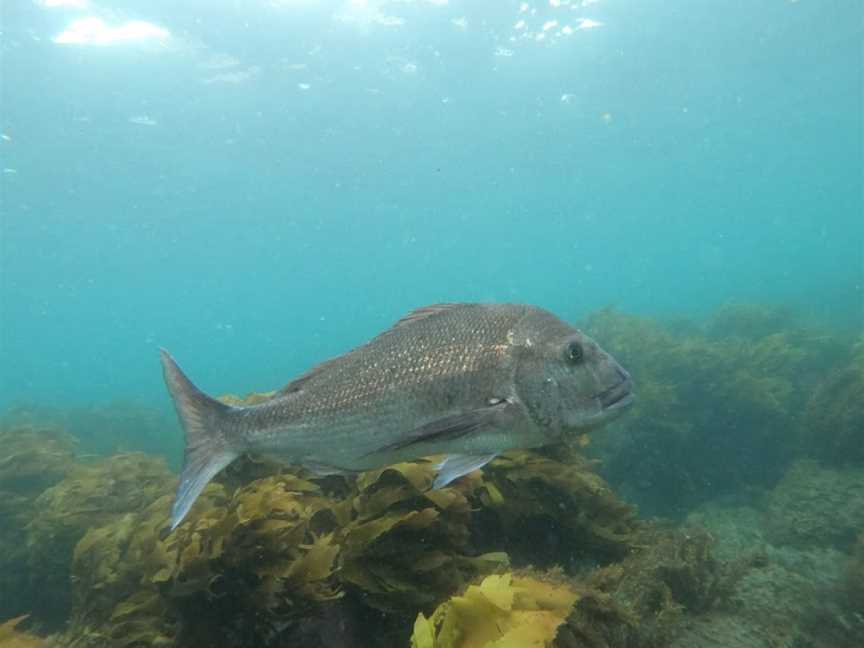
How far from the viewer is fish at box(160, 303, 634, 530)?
113 inches

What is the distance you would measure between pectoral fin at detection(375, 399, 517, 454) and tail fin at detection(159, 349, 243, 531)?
3.62 ft

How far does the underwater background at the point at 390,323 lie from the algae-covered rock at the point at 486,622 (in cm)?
2

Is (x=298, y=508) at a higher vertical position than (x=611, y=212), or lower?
lower

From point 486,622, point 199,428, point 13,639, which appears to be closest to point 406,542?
point 486,622

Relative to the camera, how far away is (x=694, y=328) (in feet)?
76.4

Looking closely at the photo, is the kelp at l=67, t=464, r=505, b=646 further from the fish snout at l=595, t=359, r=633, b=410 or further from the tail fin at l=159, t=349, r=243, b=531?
the fish snout at l=595, t=359, r=633, b=410

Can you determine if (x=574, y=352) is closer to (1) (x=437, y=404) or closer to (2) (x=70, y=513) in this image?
(1) (x=437, y=404)

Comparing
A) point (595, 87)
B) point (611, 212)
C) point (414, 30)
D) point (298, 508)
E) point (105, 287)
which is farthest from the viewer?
point (611, 212)

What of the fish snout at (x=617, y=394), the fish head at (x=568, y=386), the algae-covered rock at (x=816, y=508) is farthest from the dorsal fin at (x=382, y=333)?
the algae-covered rock at (x=816, y=508)

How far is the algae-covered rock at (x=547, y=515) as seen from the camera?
13.6 ft

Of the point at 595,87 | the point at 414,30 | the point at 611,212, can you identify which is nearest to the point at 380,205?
the point at 595,87

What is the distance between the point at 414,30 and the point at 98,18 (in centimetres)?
1605

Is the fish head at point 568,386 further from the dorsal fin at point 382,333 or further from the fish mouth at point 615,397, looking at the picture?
the dorsal fin at point 382,333

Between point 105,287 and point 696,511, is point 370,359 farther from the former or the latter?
point 105,287
